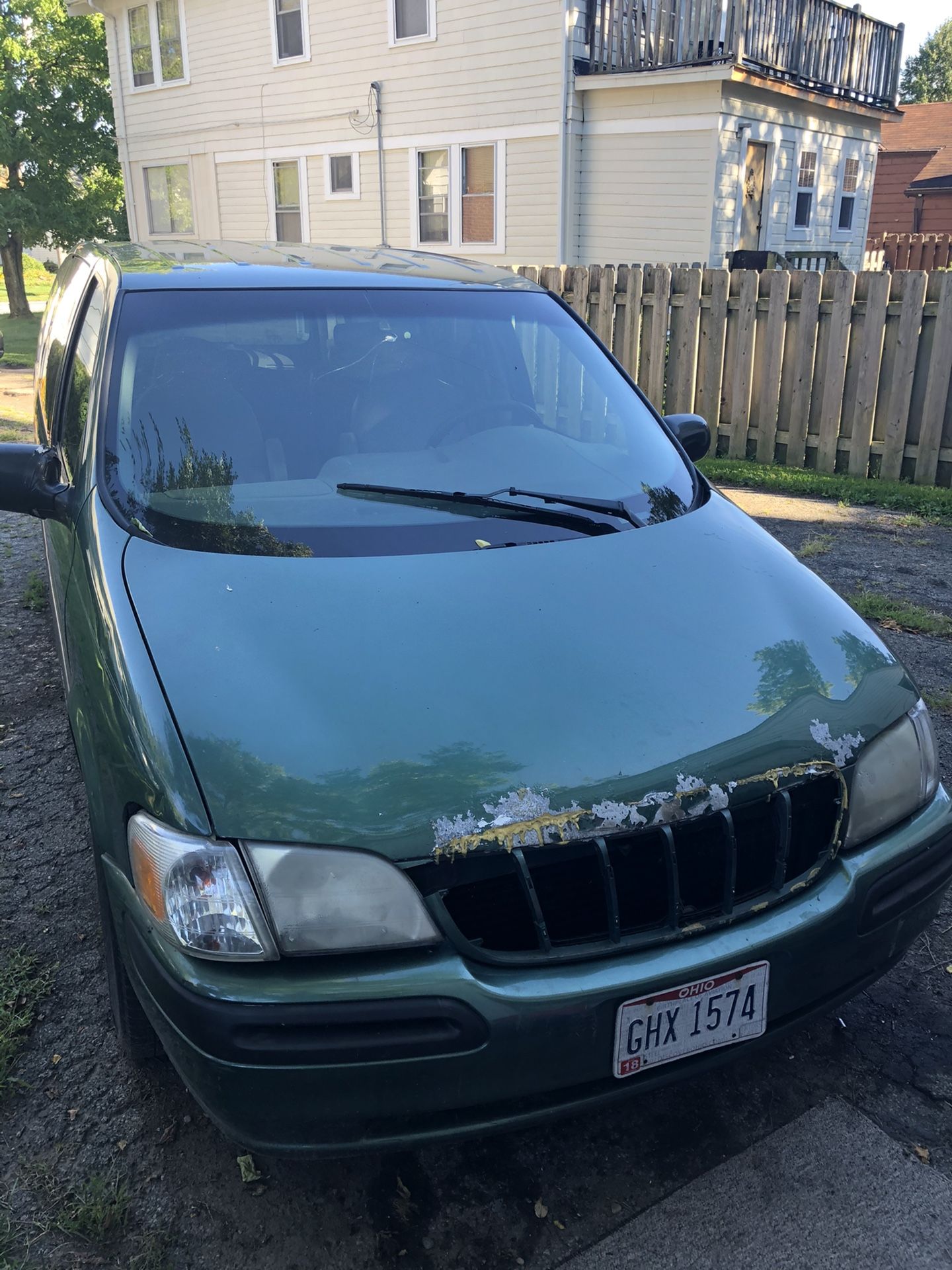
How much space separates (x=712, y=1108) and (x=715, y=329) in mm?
7256

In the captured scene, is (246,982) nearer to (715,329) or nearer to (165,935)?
(165,935)

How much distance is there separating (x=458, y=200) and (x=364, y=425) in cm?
1612

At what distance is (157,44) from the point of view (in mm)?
21250

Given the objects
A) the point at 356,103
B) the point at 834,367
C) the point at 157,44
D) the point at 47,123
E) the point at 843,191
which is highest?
the point at 157,44

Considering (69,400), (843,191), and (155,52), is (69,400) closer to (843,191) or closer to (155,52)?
(843,191)

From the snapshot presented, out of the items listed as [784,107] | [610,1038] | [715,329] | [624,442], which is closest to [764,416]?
[715,329]

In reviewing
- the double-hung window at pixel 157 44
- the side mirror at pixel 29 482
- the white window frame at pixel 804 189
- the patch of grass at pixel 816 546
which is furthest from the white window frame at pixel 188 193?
Answer: the side mirror at pixel 29 482

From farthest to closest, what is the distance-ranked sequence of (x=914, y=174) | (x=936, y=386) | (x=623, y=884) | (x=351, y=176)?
(x=914, y=174) → (x=351, y=176) → (x=936, y=386) → (x=623, y=884)

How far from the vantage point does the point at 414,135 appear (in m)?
17.4

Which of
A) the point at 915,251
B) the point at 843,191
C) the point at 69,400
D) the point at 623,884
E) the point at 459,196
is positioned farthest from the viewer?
the point at 915,251

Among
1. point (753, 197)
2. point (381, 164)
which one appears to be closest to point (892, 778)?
Answer: point (753, 197)

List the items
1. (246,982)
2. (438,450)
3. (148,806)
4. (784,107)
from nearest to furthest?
(246,982), (148,806), (438,450), (784,107)

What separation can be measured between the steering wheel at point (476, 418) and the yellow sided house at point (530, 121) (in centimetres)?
1363

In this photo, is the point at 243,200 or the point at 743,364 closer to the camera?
the point at 743,364
